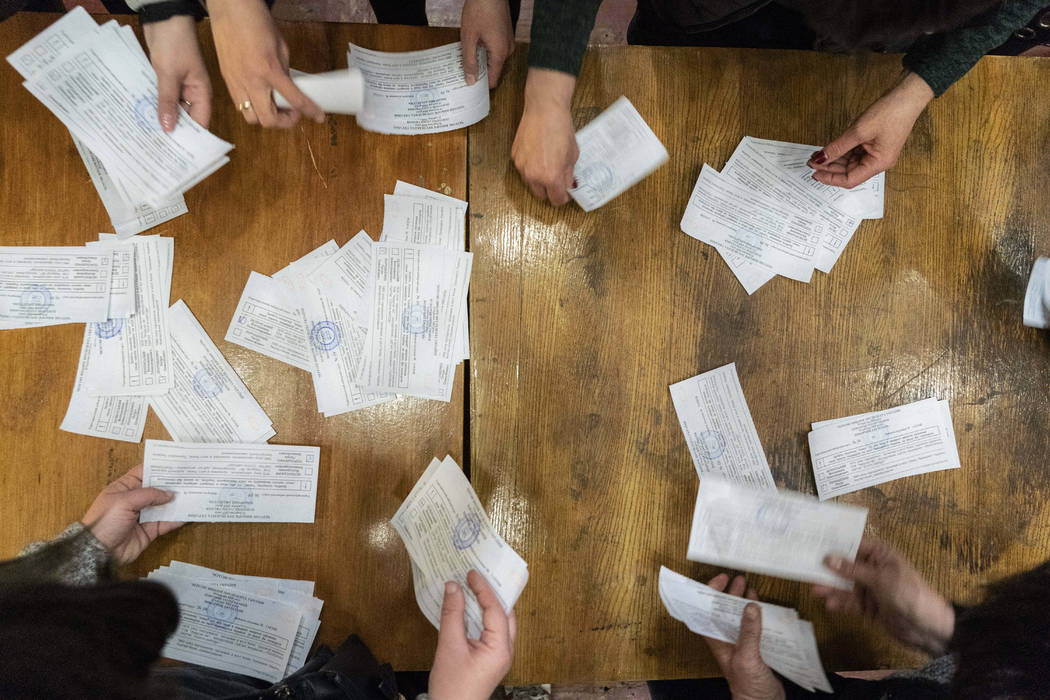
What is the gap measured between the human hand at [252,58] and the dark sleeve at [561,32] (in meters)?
0.41

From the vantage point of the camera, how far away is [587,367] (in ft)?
3.47

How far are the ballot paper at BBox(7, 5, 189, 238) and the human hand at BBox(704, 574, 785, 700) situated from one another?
1181 millimetres

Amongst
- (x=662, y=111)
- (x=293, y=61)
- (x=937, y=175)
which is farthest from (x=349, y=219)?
(x=937, y=175)

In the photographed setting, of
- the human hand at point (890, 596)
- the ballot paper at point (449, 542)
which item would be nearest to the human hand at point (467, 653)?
the ballot paper at point (449, 542)

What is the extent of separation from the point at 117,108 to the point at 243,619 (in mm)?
895

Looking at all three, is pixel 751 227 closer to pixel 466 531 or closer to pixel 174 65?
pixel 466 531

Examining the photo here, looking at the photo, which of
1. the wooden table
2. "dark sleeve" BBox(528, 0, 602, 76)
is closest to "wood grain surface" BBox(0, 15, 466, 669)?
the wooden table

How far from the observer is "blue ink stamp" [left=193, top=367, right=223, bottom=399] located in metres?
1.01

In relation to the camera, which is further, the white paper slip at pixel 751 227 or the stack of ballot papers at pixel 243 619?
the white paper slip at pixel 751 227

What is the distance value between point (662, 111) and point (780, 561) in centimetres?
86

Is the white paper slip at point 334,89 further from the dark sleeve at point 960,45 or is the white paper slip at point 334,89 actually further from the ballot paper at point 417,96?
the dark sleeve at point 960,45

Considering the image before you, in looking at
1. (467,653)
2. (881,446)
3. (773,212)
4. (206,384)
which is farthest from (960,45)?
(206,384)

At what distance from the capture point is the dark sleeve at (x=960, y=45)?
3.18 ft

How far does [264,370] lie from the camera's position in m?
1.02
